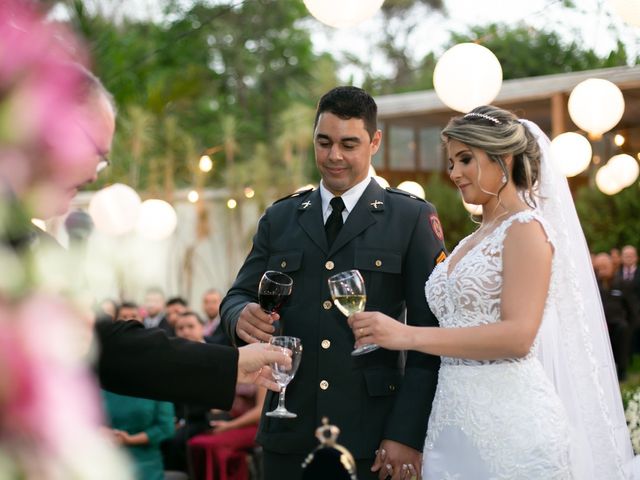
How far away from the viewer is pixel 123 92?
735 inches

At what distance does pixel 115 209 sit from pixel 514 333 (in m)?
8.65

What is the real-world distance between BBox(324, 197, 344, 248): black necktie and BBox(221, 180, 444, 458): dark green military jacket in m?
0.03

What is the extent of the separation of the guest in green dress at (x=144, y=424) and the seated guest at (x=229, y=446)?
49 centimetres

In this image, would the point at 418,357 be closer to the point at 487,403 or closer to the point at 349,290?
the point at 487,403

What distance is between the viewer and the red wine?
9.80 feet

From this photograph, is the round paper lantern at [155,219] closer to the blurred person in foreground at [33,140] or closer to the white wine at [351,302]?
the white wine at [351,302]

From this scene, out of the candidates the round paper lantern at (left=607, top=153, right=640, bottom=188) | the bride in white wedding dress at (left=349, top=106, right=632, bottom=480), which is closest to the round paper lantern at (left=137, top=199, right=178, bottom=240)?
the round paper lantern at (left=607, top=153, right=640, bottom=188)

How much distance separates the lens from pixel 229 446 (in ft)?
22.0

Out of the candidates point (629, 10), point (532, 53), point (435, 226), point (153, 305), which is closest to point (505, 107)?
point (153, 305)

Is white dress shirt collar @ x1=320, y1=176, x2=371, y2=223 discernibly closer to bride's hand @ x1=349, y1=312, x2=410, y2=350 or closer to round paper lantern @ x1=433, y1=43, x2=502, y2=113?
bride's hand @ x1=349, y1=312, x2=410, y2=350

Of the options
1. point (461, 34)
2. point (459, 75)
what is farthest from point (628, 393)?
point (461, 34)

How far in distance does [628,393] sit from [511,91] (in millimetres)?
12014

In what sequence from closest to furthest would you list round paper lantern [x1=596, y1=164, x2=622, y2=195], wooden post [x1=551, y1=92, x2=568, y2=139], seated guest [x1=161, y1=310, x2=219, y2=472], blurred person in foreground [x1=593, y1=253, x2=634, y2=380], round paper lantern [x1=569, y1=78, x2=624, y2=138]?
1. seated guest [x1=161, y1=310, x2=219, y2=472]
2. round paper lantern [x1=569, y1=78, x2=624, y2=138]
3. round paper lantern [x1=596, y1=164, x2=622, y2=195]
4. blurred person in foreground [x1=593, y1=253, x2=634, y2=380]
5. wooden post [x1=551, y1=92, x2=568, y2=139]

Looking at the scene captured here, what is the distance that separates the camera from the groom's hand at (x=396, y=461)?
3.05 m
